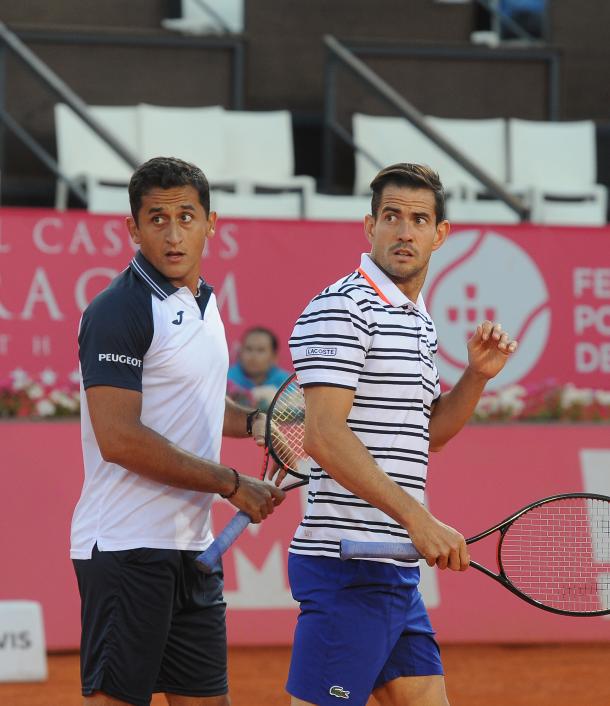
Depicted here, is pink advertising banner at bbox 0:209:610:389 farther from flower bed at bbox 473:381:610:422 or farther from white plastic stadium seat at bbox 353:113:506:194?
white plastic stadium seat at bbox 353:113:506:194

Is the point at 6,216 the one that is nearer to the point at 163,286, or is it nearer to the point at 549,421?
the point at 549,421

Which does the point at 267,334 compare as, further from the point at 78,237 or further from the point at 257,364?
the point at 78,237

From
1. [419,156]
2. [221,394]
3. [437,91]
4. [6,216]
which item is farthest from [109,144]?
[221,394]

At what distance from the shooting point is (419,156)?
11.5 meters

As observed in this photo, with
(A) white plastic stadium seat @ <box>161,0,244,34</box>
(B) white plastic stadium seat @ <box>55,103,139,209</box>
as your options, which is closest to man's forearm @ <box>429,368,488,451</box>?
(B) white plastic stadium seat @ <box>55,103,139,209</box>

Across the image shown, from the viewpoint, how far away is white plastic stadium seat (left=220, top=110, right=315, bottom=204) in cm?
1155

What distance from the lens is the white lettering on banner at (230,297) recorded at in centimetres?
844

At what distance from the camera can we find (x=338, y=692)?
3535mm

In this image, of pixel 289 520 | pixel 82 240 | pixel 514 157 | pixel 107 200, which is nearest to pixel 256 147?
pixel 107 200

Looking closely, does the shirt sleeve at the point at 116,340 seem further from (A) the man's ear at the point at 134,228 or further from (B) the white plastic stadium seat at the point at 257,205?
(B) the white plastic stadium seat at the point at 257,205

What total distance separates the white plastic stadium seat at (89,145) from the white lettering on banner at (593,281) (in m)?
3.82

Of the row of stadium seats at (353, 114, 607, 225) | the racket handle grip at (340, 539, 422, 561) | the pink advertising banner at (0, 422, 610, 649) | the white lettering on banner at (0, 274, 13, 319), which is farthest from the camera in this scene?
the row of stadium seats at (353, 114, 607, 225)

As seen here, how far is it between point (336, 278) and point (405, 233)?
4.86 metres

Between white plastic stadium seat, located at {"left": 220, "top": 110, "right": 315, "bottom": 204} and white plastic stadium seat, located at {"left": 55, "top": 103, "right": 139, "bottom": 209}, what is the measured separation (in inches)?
32.7
